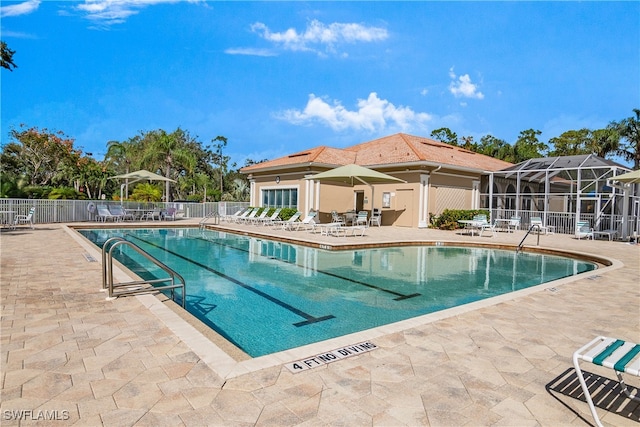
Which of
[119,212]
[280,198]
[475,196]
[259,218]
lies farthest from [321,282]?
[119,212]

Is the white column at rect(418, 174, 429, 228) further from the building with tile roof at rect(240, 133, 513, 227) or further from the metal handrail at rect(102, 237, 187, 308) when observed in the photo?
the metal handrail at rect(102, 237, 187, 308)

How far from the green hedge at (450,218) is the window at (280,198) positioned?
7758mm

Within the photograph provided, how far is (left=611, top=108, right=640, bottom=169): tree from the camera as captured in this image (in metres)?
29.3

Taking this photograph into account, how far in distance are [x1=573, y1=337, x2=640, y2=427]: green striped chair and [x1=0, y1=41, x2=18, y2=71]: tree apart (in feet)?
56.8

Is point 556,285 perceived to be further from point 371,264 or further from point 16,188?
point 16,188

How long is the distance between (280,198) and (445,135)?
2820 cm

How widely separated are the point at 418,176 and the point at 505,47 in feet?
32.4

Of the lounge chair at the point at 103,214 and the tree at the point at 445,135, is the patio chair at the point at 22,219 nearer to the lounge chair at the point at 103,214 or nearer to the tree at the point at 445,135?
the lounge chair at the point at 103,214

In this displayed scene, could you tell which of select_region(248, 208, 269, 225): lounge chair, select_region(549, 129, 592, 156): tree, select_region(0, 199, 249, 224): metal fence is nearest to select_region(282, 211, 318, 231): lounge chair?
select_region(248, 208, 269, 225): lounge chair

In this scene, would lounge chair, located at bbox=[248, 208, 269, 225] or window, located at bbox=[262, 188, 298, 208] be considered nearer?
lounge chair, located at bbox=[248, 208, 269, 225]

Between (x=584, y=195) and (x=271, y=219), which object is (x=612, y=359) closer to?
(x=271, y=219)

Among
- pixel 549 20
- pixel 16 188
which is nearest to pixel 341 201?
pixel 549 20

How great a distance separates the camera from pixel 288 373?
291 cm

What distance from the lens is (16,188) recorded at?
64.5 ft
